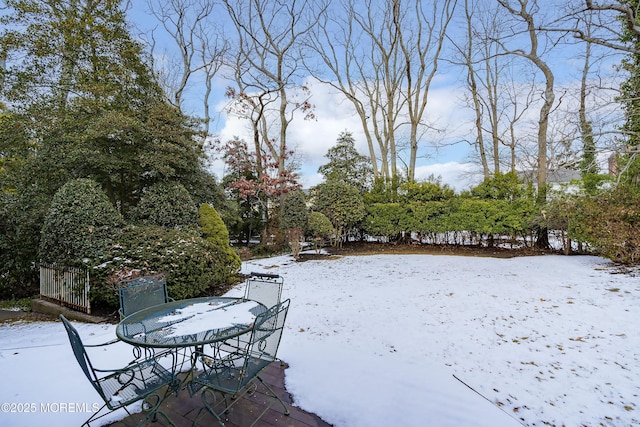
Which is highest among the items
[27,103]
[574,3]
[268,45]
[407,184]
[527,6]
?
[268,45]

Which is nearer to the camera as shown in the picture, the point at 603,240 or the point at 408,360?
the point at 408,360

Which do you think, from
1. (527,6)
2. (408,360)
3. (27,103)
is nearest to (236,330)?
(408,360)

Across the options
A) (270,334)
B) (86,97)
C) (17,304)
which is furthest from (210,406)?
(86,97)

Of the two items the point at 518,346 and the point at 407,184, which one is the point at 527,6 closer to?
the point at 407,184

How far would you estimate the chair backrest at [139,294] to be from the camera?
2871 mm

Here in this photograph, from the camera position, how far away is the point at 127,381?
205cm

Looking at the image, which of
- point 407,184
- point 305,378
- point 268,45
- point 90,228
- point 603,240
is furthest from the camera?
point 268,45

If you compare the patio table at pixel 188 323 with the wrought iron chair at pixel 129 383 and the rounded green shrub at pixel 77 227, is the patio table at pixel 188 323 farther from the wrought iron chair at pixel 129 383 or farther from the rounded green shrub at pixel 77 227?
the rounded green shrub at pixel 77 227

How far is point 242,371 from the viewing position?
6.68 feet

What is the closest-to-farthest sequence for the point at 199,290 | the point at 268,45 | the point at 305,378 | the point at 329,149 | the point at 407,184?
the point at 305,378
the point at 199,290
the point at 407,184
the point at 268,45
the point at 329,149

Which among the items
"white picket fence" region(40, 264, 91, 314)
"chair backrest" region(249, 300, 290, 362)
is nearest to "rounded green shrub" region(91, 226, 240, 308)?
"white picket fence" region(40, 264, 91, 314)

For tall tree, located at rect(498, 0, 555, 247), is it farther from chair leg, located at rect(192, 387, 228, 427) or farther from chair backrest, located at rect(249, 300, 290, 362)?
chair leg, located at rect(192, 387, 228, 427)

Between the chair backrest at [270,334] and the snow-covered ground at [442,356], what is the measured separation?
47 cm

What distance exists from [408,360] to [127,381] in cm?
254
